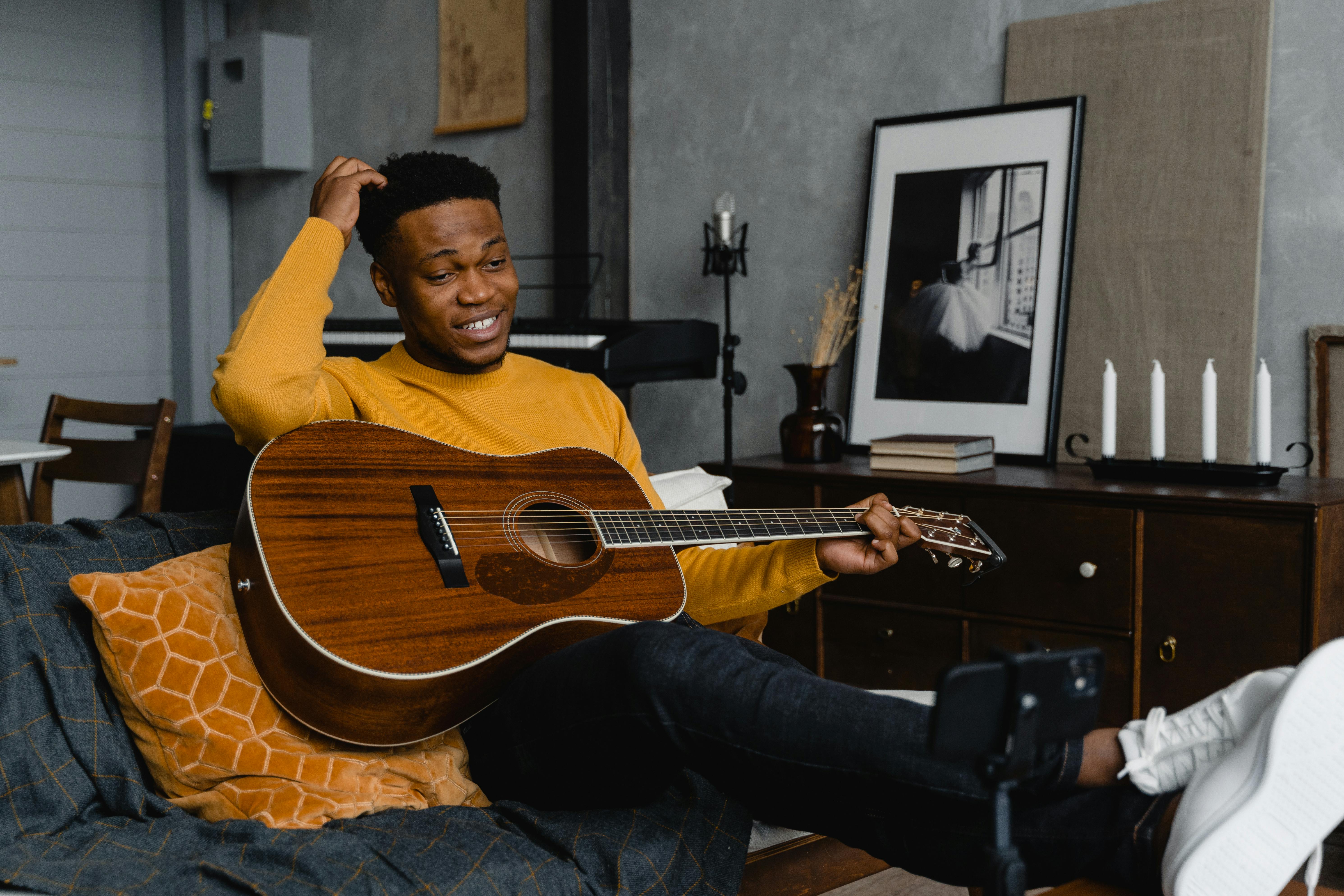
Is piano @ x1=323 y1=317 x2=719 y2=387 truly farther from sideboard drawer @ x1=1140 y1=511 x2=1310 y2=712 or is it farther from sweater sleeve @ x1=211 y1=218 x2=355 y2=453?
sideboard drawer @ x1=1140 y1=511 x2=1310 y2=712

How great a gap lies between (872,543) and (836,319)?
1.46 meters

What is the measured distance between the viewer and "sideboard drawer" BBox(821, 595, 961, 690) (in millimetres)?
2436

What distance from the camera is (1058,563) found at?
2.24 meters

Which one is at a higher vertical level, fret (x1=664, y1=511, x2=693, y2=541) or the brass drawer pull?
fret (x1=664, y1=511, x2=693, y2=541)

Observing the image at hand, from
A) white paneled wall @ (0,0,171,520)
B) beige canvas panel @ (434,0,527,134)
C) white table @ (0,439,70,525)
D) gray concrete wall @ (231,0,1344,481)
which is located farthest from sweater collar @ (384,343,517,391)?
white paneled wall @ (0,0,171,520)

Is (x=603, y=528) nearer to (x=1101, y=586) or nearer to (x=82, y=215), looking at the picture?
(x=1101, y=586)

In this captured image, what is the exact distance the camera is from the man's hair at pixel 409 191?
1.71m

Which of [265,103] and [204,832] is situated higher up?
[265,103]

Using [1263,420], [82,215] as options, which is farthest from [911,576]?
[82,215]

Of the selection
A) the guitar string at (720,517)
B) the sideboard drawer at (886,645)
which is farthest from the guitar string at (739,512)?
the sideboard drawer at (886,645)

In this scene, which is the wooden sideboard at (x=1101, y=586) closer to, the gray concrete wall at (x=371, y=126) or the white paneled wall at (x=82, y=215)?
the gray concrete wall at (x=371, y=126)

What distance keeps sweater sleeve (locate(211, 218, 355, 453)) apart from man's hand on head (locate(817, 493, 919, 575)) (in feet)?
2.41

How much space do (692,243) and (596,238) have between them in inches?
11.8

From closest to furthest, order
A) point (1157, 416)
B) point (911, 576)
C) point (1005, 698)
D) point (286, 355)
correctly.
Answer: point (1005, 698) < point (286, 355) < point (1157, 416) < point (911, 576)
